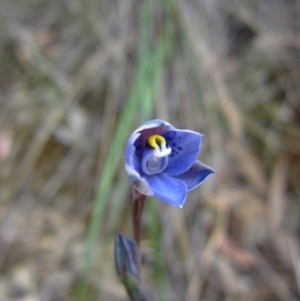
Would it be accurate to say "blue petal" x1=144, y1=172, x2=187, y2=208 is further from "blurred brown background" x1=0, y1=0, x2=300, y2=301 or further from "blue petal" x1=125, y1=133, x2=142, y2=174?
"blurred brown background" x1=0, y1=0, x2=300, y2=301

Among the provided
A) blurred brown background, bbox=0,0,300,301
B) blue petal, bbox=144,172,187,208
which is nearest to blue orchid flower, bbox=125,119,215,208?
Result: blue petal, bbox=144,172,187,208

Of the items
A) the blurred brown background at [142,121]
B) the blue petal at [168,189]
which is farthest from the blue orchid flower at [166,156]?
the blurred brown background at [142,121]

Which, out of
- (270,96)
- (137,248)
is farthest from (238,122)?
(137,248)

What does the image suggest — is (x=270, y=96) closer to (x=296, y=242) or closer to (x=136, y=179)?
(x=296, y=242)

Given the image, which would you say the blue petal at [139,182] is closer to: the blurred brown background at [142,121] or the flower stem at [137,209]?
the flower stem at [137,209]

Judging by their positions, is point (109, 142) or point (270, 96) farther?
point (270, 96)
